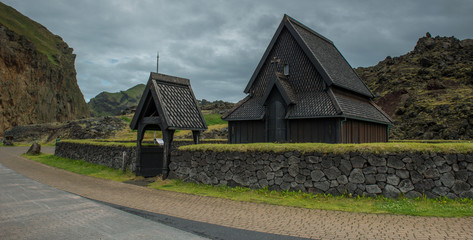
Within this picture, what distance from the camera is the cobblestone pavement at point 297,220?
6605 mm

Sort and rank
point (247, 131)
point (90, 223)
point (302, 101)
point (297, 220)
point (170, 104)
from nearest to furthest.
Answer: point (90, 223) → point (297, 220) → point (170, 104) → point (302, 101) → point (247, 131)

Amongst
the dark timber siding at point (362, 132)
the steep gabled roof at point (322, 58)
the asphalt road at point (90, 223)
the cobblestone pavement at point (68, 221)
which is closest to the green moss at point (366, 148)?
the asphalt road at point (90, 223)

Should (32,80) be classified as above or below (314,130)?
above

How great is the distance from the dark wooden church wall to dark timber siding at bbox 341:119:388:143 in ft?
2.21

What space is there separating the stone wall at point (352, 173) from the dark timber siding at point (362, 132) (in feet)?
25.0

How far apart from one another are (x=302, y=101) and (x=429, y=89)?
151 feet

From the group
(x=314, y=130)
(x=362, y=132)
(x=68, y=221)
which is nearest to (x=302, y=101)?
(x=314, y=130)

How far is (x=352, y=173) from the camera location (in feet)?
32.3

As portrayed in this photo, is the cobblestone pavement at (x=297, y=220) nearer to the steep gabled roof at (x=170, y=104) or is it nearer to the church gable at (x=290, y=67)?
the steep gabled roof at (x=170, y=104)

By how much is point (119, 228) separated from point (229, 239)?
8.47 ft

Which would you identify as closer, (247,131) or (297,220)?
(297,220)

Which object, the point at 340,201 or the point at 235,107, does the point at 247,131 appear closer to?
the point at 235,107

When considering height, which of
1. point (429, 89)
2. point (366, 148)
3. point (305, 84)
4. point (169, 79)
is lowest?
point (366, 148)

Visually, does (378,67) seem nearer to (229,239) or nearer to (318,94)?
(318,94)
